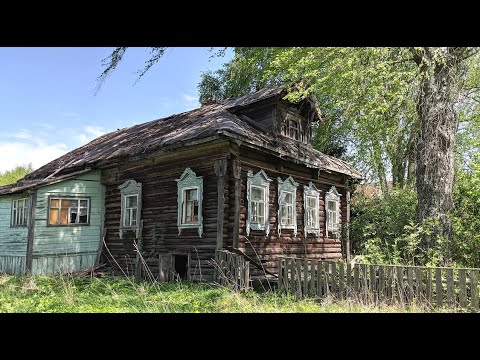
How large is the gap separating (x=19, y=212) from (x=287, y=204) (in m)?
9.90

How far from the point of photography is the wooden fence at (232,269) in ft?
31.6

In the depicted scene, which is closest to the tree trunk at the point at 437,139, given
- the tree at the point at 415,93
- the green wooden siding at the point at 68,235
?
the tree at the point at 415,93

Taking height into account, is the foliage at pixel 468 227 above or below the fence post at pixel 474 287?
above

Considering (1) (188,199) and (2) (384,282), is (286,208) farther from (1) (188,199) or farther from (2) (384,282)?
(2) (384,282)

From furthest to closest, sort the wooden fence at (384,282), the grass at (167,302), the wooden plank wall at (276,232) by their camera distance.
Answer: the wooden plank wall at (276,232) → the wooden fence at (384,282) → the grass at (167,302)

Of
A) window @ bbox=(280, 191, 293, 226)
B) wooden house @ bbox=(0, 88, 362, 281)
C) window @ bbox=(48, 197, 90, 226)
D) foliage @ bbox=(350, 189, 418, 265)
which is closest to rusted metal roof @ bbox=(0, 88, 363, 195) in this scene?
wooden house @ bbox=(0, 88, 362, 281)

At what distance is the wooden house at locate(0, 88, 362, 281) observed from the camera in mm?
11656

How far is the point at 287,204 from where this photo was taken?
46.2ft

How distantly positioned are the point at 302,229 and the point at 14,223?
10847 millimetres

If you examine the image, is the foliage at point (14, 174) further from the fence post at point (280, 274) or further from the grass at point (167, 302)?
the fence post at point (280, 274)

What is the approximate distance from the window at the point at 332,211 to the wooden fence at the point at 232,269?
282 inches

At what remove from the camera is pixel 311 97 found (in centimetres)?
1614

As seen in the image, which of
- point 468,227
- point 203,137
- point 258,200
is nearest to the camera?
point 468,227

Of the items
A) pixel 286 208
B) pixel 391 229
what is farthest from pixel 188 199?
pixel 391 229
